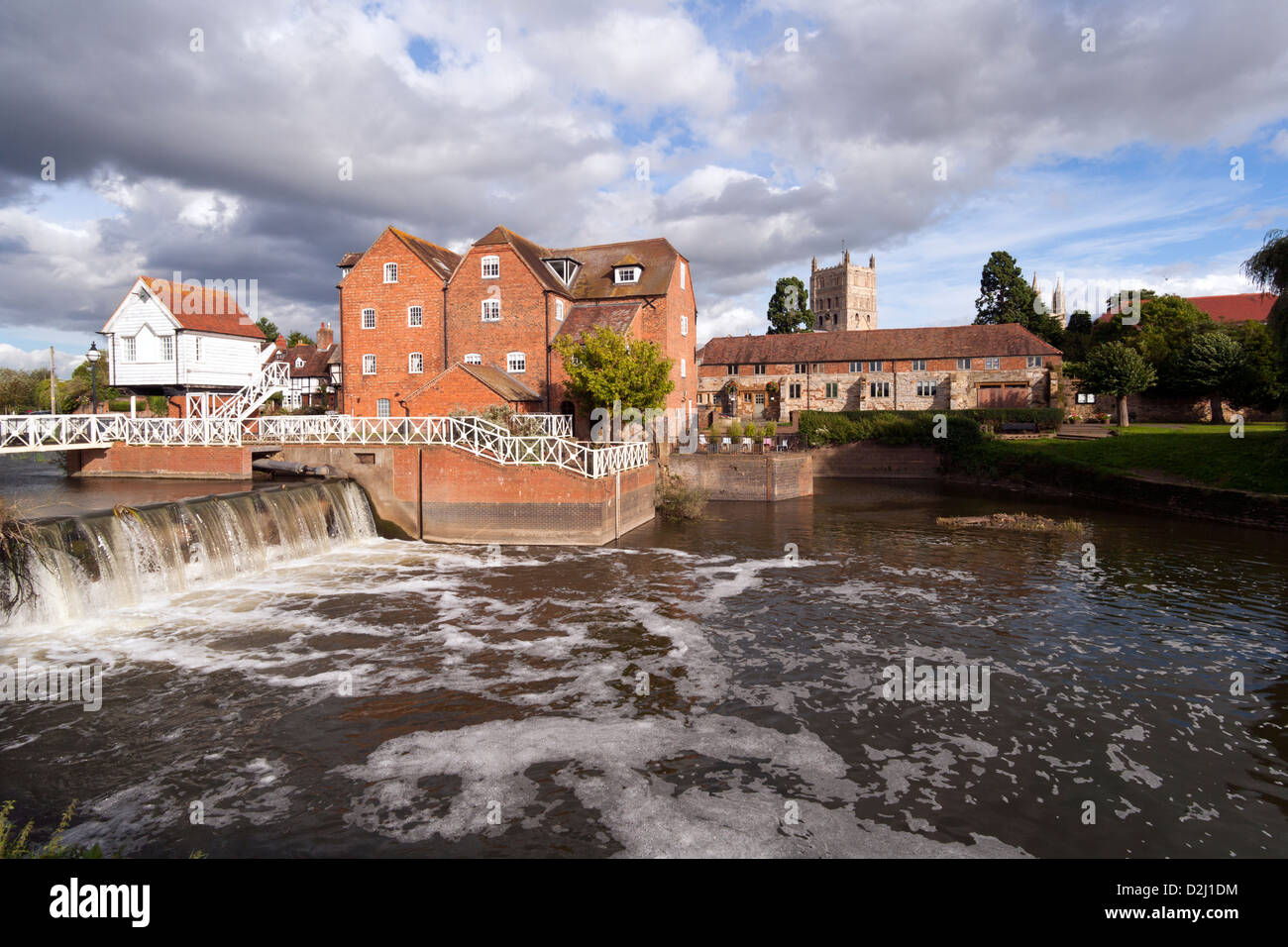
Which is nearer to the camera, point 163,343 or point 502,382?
point 502,382

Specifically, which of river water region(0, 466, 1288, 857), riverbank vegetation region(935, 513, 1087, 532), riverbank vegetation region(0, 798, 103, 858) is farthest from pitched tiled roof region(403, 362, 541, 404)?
riverbank vegetation region(0, 798, 103, 858)

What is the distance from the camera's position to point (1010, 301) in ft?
245

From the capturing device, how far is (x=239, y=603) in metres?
15.5

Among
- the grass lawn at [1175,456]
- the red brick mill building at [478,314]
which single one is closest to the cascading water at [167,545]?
the red brick mill building at [478,314]

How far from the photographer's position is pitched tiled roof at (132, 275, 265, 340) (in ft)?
122

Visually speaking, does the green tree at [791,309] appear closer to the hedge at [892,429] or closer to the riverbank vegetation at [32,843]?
the hedge at [892,429]

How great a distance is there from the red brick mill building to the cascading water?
1591 centimetres

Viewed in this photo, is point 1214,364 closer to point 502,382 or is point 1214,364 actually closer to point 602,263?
point 602,263

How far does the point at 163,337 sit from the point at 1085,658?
41333mm

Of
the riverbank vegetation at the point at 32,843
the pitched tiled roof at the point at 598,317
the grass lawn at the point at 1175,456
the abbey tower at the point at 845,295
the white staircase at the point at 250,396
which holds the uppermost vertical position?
the abbey tower at the point at 845,295

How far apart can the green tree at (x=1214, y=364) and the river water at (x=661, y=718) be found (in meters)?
36.5

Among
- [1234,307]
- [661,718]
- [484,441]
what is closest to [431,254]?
[484,441]

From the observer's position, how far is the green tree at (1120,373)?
46.6 m

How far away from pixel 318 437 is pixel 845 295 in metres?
98.3
